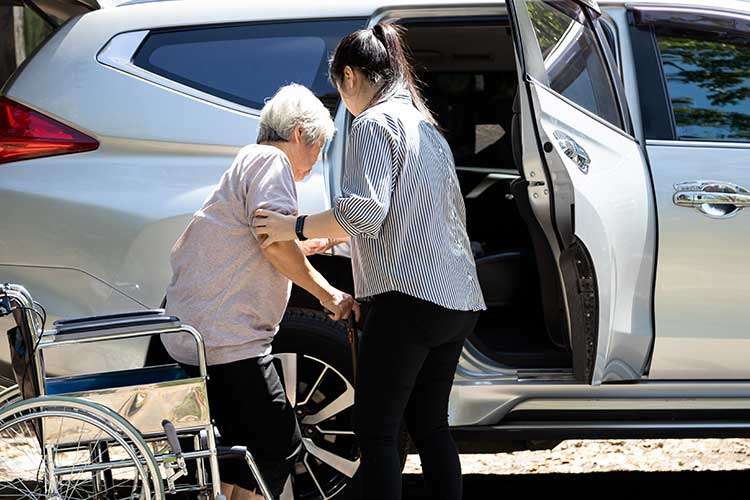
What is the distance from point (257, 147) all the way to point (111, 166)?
0.84 meters

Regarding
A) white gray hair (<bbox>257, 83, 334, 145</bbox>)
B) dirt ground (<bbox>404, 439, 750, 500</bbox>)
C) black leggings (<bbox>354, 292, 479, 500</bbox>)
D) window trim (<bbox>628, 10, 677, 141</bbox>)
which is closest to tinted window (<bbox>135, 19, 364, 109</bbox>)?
white gray hair (<bbox>257, 83, 334, 145</bbox>)

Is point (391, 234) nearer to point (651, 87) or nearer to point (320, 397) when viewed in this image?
point (320, 397)

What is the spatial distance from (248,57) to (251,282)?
3.73ft

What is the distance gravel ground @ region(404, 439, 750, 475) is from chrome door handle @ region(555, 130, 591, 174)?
1953 mm

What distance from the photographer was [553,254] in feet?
13.5

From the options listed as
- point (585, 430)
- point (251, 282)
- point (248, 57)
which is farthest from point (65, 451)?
point (585, 430)

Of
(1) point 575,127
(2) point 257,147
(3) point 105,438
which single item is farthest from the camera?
(1) point 575,127

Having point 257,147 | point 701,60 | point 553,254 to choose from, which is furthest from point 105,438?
point 701,60

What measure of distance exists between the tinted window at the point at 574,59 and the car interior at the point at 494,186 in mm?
226

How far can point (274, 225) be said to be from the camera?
338 cm

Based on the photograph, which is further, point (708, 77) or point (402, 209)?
point (708, 77)

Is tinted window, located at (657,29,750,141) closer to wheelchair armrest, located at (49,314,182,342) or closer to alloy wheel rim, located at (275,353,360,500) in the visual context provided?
alloy wheel rim, located at (275,353,360,500)

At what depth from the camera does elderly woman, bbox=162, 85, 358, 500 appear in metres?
3.47

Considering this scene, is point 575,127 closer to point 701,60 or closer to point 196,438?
point 701,60
